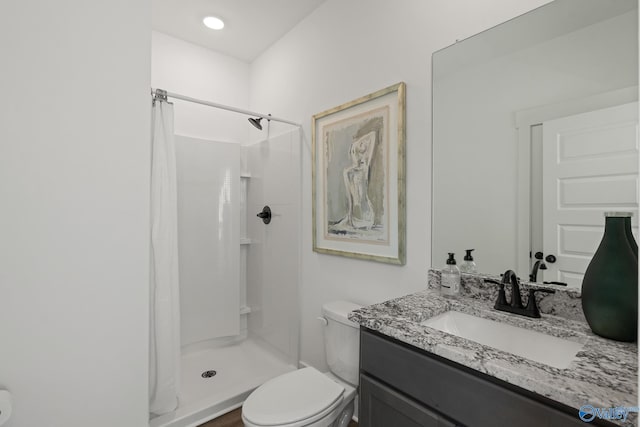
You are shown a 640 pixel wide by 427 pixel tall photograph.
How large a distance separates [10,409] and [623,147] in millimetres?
2194

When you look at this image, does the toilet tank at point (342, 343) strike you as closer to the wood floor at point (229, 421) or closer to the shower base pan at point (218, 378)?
the wood floor at point (229, 421)

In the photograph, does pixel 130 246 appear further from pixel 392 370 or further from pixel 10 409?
pixel 392 370

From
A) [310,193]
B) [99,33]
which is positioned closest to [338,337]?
[310,193]

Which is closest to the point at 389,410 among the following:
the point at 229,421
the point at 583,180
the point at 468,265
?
the point at 468,265

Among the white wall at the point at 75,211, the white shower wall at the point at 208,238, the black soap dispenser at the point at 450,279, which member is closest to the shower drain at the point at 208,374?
the white shower wall at the point at 208,238

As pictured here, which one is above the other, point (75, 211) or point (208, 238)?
point (75, 211)

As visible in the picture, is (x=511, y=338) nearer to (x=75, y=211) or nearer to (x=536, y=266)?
(x=536, y=266)

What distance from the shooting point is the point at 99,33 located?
51.7 inches

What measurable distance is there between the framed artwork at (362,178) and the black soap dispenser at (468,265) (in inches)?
11.7

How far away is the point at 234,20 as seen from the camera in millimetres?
2236

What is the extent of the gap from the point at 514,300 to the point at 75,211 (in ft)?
5.76

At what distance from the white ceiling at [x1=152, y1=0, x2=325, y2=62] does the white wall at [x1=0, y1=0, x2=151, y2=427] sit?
827 mm

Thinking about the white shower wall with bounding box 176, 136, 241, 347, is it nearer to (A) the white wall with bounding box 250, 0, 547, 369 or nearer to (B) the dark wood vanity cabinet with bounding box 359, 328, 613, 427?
(A) the white wall with bounding box 250, 0, 547, 369

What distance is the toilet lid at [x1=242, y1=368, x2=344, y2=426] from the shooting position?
4.12 feet
